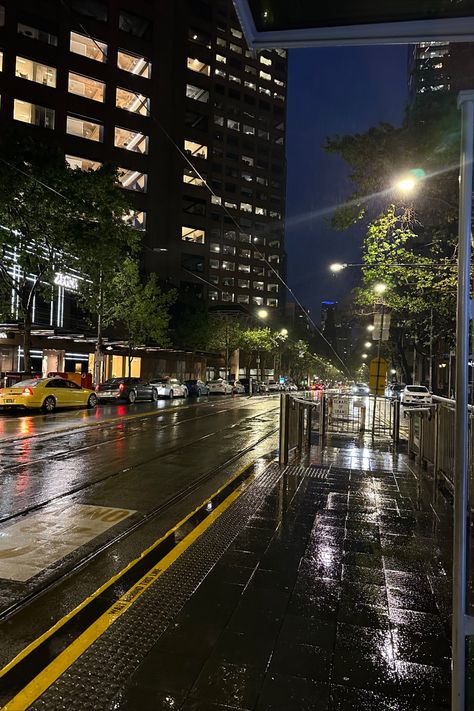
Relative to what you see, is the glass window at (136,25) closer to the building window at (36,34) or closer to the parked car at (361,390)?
the building window at (36,34)

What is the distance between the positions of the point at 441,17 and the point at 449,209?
31.7ft

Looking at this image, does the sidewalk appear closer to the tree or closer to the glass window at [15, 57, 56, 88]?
the tree

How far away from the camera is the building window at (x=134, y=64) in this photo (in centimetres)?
5844

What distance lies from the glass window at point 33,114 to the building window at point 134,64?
11480 mm

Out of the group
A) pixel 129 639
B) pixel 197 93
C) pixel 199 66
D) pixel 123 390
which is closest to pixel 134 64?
pixel 197 93

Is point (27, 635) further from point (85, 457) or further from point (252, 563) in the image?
point (85, 457)

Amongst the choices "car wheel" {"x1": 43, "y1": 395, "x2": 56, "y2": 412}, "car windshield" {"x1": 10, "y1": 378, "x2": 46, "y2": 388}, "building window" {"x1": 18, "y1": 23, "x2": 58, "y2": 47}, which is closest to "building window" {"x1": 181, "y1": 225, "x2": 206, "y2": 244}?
"building window" {"x1": 18, "y1": 23, "x2": 58, "y2": 47}

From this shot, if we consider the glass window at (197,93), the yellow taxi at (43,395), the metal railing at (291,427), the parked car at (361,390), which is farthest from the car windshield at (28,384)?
the glass window at (197,93)

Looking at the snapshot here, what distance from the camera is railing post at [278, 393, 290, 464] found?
991 cm

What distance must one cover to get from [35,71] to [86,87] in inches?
233

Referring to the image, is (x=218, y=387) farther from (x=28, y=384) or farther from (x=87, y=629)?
(x=87, y=629)

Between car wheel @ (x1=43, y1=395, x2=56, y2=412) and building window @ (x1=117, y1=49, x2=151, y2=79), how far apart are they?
50.3 meters

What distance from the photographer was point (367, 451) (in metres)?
12.2

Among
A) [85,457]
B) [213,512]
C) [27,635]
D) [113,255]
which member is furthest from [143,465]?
[113,255]
